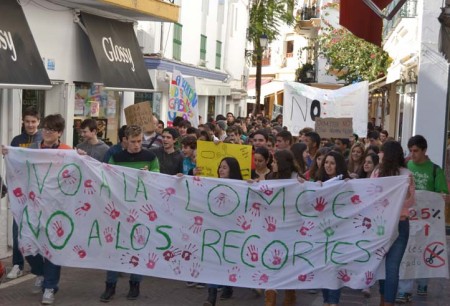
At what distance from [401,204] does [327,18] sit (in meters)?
36.4

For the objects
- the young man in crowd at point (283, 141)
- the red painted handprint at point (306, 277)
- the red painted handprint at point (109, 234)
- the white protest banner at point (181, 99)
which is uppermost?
the white protest banner at point (181, 99)

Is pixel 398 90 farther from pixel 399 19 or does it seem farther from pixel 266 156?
pixel 266 156

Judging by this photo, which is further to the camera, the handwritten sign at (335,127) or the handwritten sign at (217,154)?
the handwritten sign at (335,127)

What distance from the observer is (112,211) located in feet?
29.3

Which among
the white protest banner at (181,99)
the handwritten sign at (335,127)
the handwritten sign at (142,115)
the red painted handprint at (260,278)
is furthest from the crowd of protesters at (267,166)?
the white protest banner at (181,99)

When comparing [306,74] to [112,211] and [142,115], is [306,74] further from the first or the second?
[112,211]

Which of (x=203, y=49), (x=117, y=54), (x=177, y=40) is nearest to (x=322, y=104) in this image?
(x=117, y=54)

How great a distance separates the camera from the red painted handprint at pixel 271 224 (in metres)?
8.69

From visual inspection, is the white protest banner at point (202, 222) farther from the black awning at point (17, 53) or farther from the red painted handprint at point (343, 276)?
the black awning at point (17, 53)

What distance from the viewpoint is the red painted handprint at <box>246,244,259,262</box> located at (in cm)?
865

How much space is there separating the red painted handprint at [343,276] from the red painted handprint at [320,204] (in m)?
0.61

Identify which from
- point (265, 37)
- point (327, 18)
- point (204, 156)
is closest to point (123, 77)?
point (204, 156)

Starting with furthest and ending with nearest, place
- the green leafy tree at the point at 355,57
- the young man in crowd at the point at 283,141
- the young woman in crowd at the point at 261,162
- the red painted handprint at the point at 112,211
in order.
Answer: the green leafy tree at the point at 355,57 → the young man in crowd at the point at 283,141 → the young woman in crowd at the point at 261,162 → the red painted handprint at the point at 112,211

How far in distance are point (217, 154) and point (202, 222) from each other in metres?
2.24
